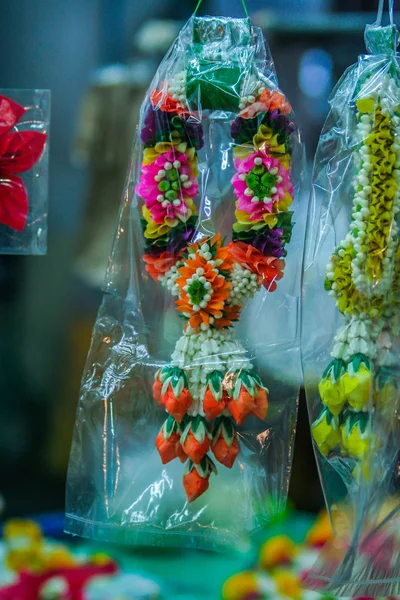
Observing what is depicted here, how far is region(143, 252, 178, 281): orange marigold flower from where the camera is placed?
984 mm

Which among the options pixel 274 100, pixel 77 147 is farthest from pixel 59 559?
pixel 274 100

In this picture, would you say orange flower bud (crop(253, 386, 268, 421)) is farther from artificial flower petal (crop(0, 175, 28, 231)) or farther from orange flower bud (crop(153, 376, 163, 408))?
artificial flower petal (crop(0, 175, 28, 231))

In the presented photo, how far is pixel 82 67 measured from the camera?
3.97ft

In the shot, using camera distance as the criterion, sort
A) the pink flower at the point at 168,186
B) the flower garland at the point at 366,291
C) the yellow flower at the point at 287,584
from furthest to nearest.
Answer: the yellow flower at the point at 287,584
the pink flower at the point at 168,186
the flower garland at the point at 366,291

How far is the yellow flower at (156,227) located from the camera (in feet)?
3.20

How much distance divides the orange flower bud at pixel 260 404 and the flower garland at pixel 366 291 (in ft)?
0.27

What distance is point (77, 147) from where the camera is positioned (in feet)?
4.03

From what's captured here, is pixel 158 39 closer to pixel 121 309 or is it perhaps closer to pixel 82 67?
pixel 82 67

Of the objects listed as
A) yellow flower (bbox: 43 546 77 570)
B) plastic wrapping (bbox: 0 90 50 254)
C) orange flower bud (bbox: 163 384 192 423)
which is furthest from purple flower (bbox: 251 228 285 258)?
yellow flower (bbox: 43 546 77 570)

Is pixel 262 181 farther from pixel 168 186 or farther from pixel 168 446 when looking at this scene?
pixel 168 446

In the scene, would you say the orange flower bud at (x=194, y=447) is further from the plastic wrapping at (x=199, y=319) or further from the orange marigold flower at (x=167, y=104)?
the orange marigold flower at (x=167, y=104)

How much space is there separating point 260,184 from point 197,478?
40 centimetres

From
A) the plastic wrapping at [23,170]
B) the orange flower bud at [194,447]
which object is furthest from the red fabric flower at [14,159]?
the orange flower bud at [194,447]

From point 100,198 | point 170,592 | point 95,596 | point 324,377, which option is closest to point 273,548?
point 170,592
